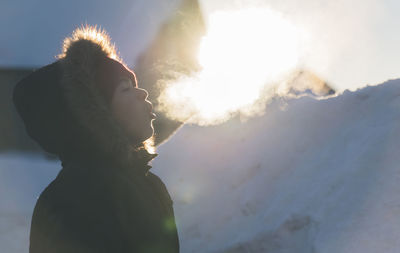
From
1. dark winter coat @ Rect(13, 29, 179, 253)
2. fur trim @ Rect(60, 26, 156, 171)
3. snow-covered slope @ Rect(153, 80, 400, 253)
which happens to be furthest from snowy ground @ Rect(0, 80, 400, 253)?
fur trim @ Rect(60, 26, 156, 171)

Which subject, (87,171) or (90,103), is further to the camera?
(90,103)

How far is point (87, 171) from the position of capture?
60.7 inches

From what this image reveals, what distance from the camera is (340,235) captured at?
118 inches

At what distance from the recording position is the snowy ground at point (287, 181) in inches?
124

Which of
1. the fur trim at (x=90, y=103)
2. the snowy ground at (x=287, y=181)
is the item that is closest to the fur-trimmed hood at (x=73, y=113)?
the fur trim at (x=90, y=103)

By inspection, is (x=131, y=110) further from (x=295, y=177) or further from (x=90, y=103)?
(x=295, y=177)

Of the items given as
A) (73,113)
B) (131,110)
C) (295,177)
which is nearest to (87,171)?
(73,113)

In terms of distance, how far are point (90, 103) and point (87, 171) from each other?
334 mm

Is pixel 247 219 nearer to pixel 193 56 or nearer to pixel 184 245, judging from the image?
pixel 184 245

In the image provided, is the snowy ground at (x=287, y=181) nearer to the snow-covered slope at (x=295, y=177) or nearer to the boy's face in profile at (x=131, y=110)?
the snow-covered slope at (x=295, y=177)

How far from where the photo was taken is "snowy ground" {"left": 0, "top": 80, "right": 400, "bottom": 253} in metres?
3.14

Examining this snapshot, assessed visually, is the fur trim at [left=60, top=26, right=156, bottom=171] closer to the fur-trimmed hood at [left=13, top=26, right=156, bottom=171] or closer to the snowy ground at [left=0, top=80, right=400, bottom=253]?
the fur-trimmed hood at [left=13, top=26, right=156, bottom=171]

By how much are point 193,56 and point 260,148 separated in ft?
9.53

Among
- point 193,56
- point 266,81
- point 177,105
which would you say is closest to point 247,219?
point 266,81
